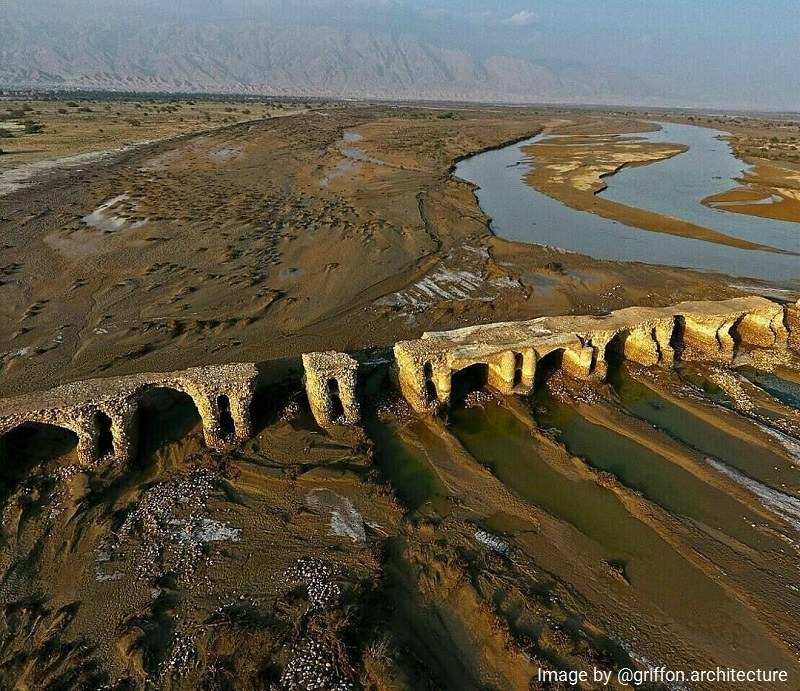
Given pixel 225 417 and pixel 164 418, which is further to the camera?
pixel 164 418

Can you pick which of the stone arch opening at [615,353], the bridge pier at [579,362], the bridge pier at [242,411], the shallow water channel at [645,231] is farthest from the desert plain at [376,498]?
the shallow water channel at [645,231]

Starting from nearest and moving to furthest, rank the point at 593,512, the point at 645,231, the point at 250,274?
the point at 593,512 → the point at 250,274 → the point at 645,231

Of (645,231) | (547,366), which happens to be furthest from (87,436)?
(645,231)

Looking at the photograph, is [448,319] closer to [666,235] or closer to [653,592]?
[653,592]

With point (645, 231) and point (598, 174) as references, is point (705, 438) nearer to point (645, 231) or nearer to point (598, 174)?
point (645, 231)

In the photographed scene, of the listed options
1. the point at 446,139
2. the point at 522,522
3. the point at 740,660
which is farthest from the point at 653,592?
the point at 446,139

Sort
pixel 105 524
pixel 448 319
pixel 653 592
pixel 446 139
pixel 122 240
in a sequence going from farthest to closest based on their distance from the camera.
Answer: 1. pixel 446 139
2. pixel 122 240
3. pixel 448 319
4. pixel 105 524
5. pixel 653 592

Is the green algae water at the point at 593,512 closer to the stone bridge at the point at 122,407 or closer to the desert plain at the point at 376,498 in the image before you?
the desert plain at the point at 376,498
